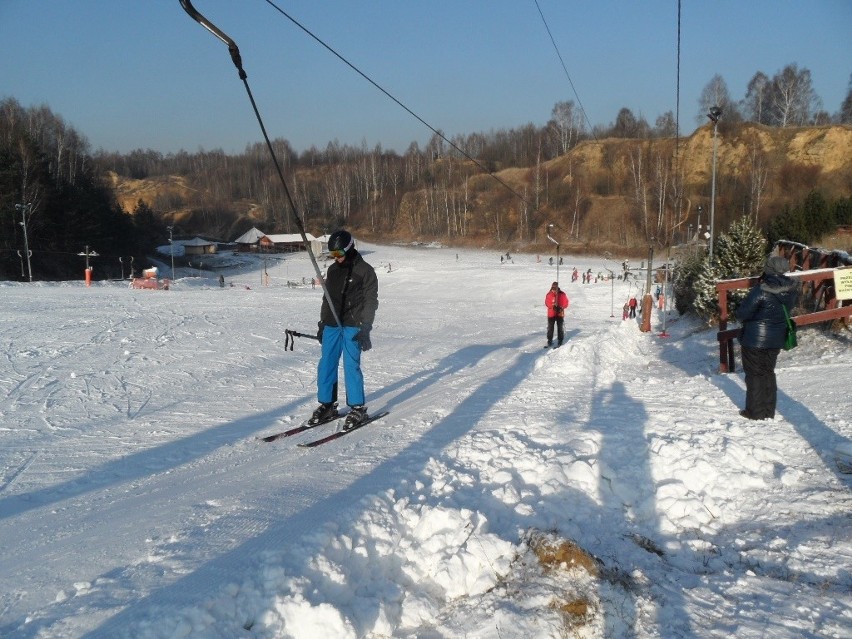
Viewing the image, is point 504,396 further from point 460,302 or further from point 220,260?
point 220,260

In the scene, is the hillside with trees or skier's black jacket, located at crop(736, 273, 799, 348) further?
the hillside with trees

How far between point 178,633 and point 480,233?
316 ft

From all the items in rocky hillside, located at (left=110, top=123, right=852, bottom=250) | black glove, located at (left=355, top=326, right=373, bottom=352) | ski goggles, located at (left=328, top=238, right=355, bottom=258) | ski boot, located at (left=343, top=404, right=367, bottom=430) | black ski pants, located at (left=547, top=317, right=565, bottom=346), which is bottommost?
black ski pants, located at (left=547, top=317, right=565, bottom=346)

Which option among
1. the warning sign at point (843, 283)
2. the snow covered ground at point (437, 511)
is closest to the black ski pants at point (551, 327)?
the snow covered ground at point (437, 511)

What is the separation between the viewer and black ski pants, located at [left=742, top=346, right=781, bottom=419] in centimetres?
604

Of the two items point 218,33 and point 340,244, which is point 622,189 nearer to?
point 340,244

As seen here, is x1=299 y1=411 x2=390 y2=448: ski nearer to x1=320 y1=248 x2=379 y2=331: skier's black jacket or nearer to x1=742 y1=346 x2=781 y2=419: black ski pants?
x1=320 y1=248 x2=379 y2=331: skier's black jacket

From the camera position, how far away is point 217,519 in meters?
3.85

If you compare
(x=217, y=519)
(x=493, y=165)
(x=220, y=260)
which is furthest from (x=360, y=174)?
(x=217, y=519)

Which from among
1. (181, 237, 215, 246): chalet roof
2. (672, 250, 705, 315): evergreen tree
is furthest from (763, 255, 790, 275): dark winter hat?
(181, 237, 215, 246): chalet roof

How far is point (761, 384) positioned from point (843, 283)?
5.12 m

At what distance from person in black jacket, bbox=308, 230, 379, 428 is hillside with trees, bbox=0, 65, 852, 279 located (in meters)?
31.8

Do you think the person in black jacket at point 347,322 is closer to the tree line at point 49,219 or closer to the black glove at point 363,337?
the black glove at point 363,337

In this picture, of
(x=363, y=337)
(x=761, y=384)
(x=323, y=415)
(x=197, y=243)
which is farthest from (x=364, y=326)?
(x=197, y=243)
